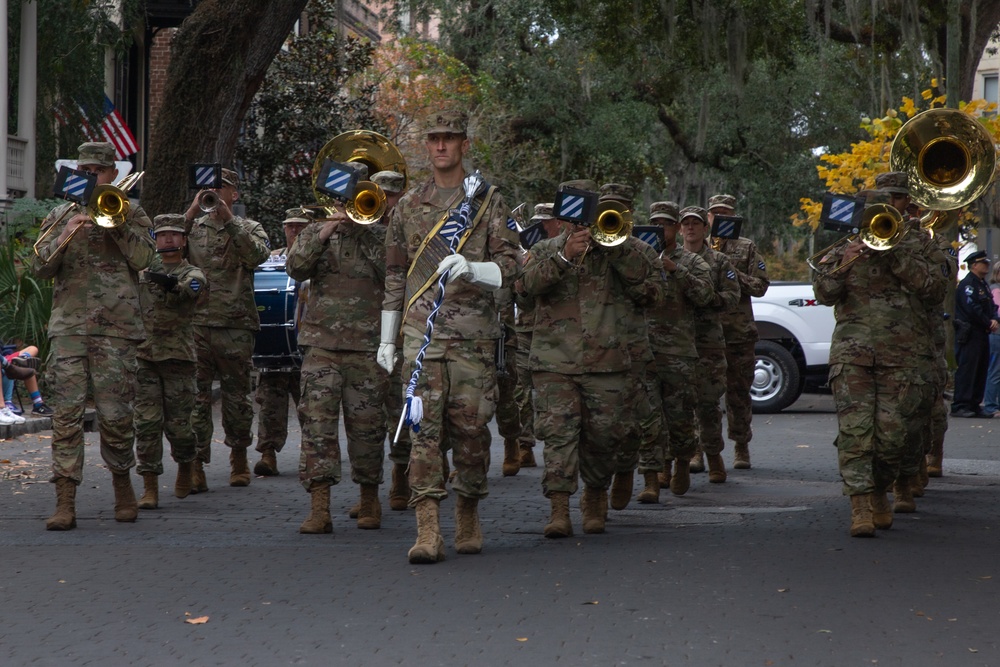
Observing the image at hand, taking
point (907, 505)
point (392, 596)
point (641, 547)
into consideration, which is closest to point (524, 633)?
point (392, 596)


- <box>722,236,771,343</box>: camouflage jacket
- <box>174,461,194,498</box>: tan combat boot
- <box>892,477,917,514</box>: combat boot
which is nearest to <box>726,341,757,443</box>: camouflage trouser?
<box>722,236,771,343</box>: camouflage jacket

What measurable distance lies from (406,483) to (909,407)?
10.5 ft

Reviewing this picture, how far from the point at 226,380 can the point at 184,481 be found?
889 mm

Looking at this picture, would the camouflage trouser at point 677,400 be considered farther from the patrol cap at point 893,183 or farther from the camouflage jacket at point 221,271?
the camouflage jacket at point 221,271

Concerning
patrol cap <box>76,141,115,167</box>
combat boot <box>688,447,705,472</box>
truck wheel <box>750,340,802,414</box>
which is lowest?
combat boot <box>688,447,705,472</box>

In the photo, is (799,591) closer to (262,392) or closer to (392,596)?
(392,596)

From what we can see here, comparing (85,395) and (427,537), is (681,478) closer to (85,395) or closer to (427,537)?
(427,537)

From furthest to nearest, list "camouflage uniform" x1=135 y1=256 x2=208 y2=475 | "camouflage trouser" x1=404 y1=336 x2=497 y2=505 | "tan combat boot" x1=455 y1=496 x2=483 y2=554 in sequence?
"camouflage uniform" x1=135 y1=256 x2=208 y2=475
"tan combat boot" x1=455 y1=496 x2=483 y2=554
"camouflage trouser" x1=404 y1=336 x2=497 y2=505

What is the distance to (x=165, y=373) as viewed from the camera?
31.9ft

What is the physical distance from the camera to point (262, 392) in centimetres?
1127

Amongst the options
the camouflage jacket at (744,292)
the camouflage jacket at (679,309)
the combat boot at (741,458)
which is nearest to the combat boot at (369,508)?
the camouflage jacket at (679,309)

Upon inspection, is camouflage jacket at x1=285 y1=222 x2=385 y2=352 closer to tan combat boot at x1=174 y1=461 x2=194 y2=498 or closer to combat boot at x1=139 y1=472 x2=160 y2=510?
combat boot at x1=139 y1=472 x2=160 y2=510

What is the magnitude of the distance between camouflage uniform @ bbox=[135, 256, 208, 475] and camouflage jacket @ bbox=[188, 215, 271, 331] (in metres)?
0.50

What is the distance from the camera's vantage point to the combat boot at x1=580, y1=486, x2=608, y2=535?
27.5ft
